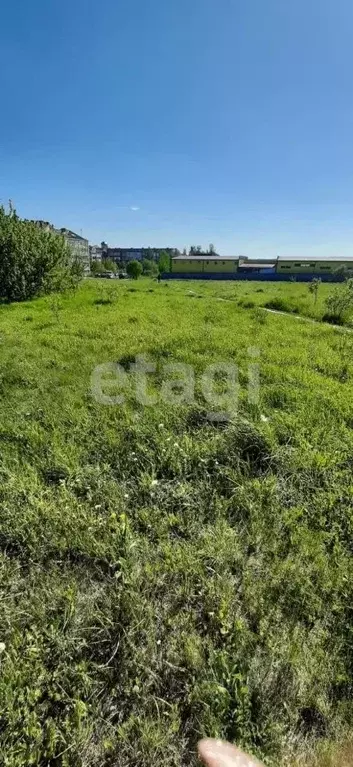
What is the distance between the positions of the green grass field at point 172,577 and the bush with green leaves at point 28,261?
1306cm

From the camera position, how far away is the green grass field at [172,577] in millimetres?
1698

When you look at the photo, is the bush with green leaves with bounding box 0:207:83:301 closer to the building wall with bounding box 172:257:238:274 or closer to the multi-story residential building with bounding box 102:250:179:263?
the building wall with bounding box 172:257:238:274

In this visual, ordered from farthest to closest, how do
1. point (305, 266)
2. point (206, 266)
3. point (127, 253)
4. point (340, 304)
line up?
point (127, 253) → point (206, 266) → point (305, 266) → point (340, 304)

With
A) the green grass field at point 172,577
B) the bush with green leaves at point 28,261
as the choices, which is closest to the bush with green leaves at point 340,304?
the green grass field at point 172,577

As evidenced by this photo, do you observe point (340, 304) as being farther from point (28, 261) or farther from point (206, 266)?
point (206, 266)

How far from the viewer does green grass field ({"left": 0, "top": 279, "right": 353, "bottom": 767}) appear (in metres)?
1.70

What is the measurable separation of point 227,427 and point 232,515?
121cm

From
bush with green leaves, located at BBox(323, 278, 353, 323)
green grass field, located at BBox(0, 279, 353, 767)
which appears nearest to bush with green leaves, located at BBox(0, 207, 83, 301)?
bush with green leaves, located at BBox(323, 278, 353, 323)

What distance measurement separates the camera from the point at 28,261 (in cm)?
1650

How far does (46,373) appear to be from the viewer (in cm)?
598

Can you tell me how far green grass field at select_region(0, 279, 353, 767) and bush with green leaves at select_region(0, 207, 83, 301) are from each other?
13060 mm

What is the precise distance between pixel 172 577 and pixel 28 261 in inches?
654

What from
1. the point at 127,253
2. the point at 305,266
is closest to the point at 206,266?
the point at 305,266

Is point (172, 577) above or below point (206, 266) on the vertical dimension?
below
